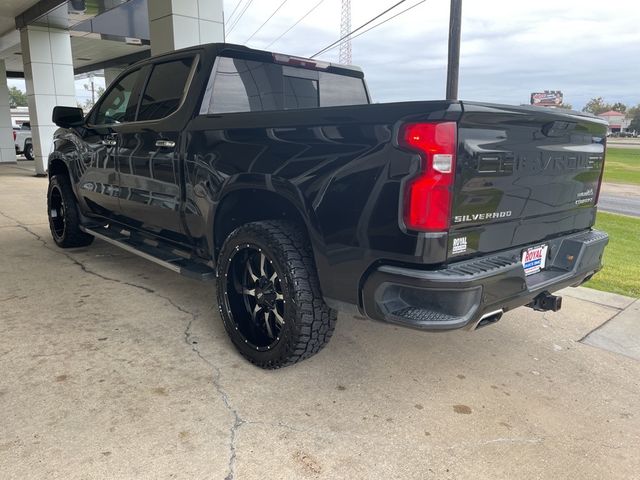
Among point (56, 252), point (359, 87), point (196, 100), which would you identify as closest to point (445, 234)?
point (196, 100)

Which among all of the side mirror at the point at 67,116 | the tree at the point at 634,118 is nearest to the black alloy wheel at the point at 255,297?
the side mirror at the point at 67,116

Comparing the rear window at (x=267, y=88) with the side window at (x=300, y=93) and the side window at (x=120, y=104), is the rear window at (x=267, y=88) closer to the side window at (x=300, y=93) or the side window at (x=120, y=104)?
the side window at (x=300, y=93)

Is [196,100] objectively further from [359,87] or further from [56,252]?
[56,252]

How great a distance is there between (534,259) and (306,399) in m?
1.46

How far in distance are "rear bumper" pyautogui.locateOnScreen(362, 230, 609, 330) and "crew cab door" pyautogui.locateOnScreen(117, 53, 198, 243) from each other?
1.88 metres

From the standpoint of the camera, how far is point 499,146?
2393 millimetres

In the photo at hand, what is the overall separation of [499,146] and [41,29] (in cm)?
1525

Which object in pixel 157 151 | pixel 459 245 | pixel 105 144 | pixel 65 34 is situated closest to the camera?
pixel 459 245

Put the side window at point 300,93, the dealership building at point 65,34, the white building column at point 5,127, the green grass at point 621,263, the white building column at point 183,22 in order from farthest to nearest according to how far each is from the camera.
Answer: the white building column at point 5,127 → the dealership building at point 65,34 → the white building column at point 183,22 → the green grass at point 621,263 → the side window at point 300,93

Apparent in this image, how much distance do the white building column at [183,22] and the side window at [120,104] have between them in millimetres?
2801

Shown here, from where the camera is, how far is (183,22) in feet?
23.8

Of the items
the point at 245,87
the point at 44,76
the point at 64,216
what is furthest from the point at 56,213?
the point at 44,76

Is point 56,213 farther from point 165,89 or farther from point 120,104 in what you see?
point 165,89

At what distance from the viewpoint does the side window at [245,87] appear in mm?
3566
